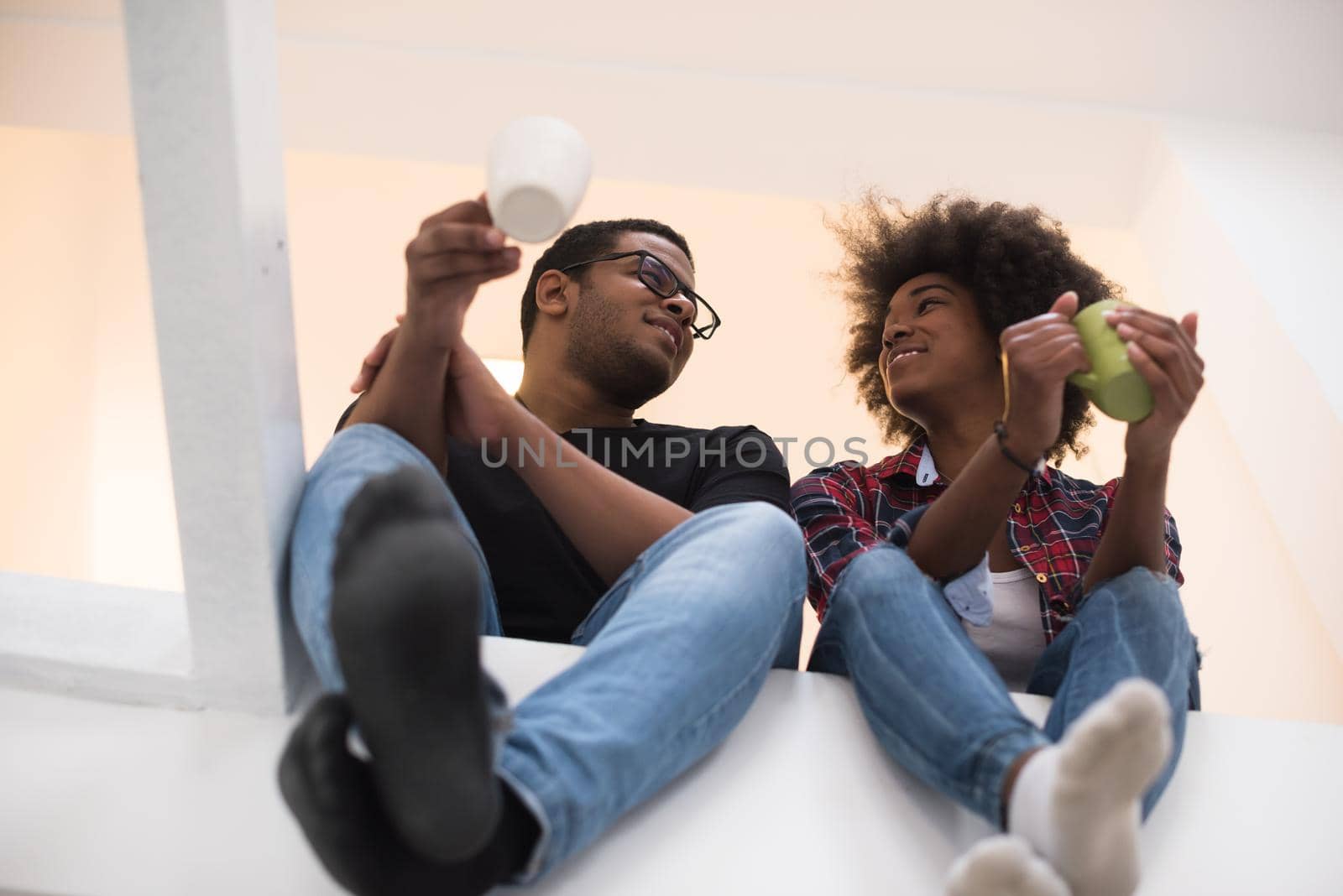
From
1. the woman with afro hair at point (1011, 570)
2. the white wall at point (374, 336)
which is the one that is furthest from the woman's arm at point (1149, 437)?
the white wall at point (374, 336)

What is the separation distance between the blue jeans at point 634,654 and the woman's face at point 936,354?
60cm

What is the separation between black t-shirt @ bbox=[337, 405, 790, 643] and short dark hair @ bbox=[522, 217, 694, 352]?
401mm

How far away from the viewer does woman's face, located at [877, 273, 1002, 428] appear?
1.62 metres

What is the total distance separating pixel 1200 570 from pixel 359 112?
2.23 m

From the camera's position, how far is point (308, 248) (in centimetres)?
327

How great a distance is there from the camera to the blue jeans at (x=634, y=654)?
80cm

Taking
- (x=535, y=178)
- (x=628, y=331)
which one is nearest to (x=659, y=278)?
(x=628, y=331)

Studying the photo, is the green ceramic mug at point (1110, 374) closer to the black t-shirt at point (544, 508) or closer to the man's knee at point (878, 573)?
the man's knee at point (878, 573)

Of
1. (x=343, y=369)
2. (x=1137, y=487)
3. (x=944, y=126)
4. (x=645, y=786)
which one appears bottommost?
(x=343, y=369)

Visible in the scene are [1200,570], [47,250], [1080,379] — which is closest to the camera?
[1080,379]

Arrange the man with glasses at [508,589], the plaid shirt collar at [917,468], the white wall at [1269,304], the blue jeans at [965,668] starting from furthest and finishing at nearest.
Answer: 1. the white wall at [1269,304]
2. the plaid shirt collar at [917,468]
3. the blue jeans at [965,668]
4. the man with glasses at [508,589]


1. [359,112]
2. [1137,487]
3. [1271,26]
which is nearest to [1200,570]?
[1271,26]

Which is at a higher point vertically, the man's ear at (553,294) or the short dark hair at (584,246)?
the short dark hair at (584,246)

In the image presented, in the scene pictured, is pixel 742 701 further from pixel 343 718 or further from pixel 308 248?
pixel 308 248
